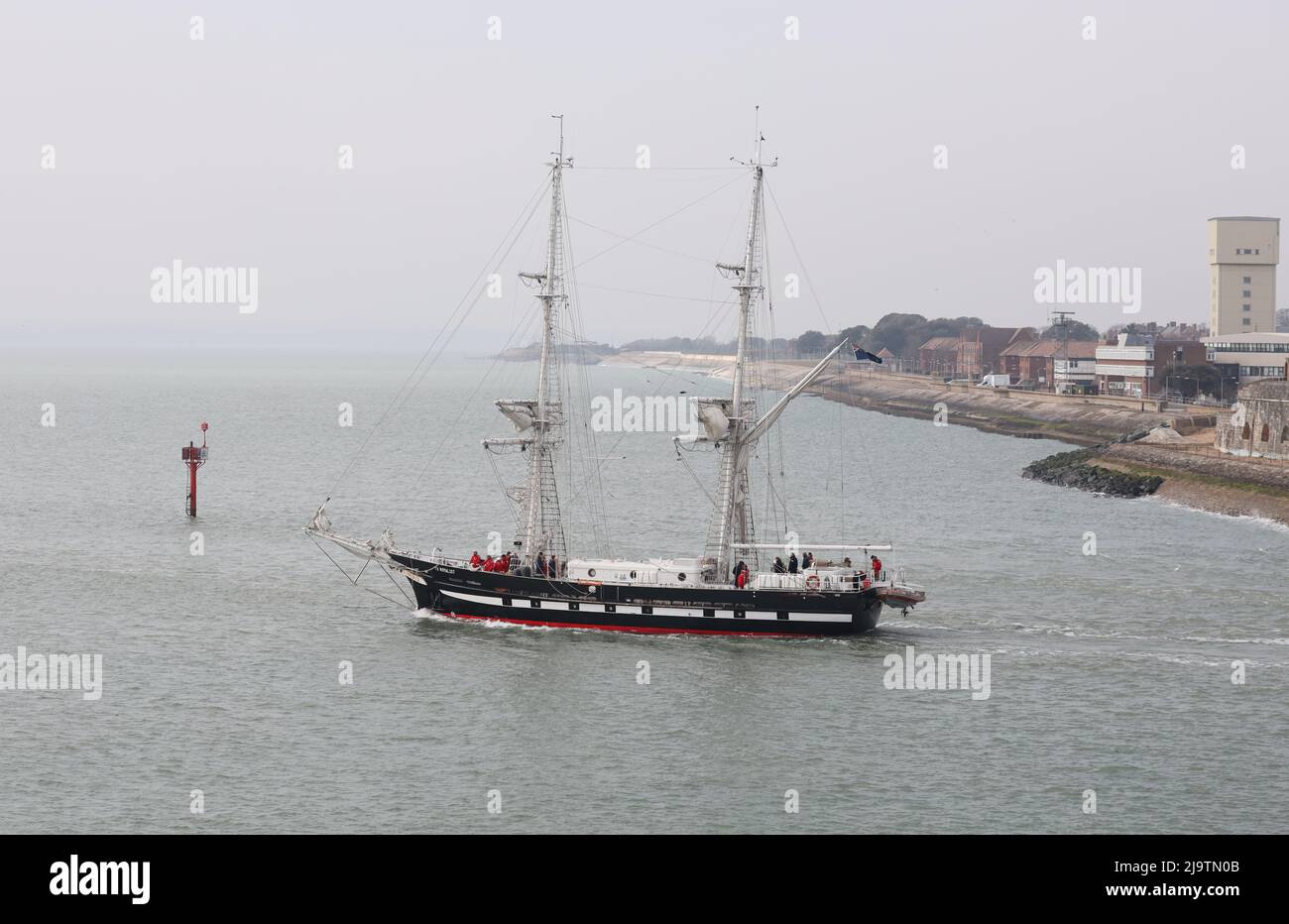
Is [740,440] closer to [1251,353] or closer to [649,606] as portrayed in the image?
[649,606]

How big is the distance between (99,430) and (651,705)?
135084 millimetres

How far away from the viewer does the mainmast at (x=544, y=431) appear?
59219 millimetres

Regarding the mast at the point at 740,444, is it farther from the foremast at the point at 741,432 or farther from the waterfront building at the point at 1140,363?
the waterfront building at the point at 1140,363

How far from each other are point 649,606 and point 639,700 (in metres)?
9.76

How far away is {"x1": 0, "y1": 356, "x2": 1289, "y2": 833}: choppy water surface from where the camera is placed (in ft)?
120

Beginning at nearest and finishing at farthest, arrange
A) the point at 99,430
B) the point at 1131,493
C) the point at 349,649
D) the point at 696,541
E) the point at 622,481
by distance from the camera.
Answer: the point at 349,649
the point at 696,541
the point at 1131,493
the point at 622,481
the point at 99,430

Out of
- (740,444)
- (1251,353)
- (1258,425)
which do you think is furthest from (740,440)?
(1251,353)

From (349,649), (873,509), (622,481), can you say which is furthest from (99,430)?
(349,649)

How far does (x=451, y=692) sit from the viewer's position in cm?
4744

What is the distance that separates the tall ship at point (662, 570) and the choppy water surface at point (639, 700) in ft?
4.04

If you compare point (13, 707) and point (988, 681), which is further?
point (988, 681)

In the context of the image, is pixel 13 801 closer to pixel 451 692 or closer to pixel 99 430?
pixel 451 692

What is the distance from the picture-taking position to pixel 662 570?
185 ft

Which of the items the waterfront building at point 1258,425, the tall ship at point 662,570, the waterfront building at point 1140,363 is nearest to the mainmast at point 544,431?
the tall ship at point 662,570
